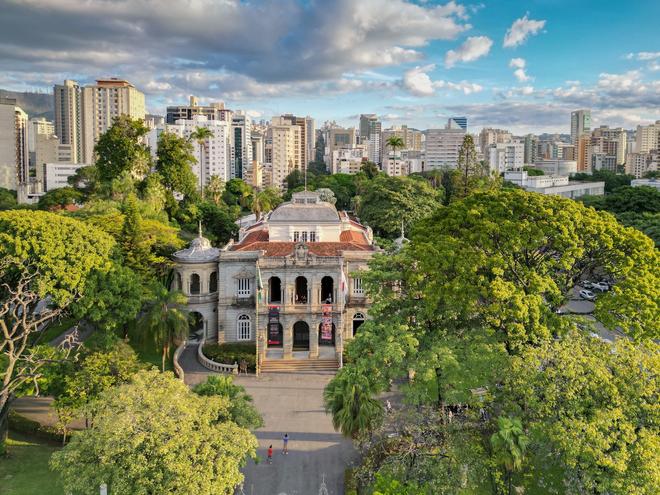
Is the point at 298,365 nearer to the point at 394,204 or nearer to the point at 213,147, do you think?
the point at 394,204

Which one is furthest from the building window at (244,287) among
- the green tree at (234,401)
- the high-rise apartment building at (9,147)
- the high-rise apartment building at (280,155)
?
the high-rise apartment building at (280,155)

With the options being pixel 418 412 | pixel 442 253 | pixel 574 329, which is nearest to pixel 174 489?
pixel 418 412

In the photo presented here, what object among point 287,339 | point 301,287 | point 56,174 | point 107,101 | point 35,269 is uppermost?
point 107,101

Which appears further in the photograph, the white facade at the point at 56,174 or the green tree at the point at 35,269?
the white facade at the point at 56,174

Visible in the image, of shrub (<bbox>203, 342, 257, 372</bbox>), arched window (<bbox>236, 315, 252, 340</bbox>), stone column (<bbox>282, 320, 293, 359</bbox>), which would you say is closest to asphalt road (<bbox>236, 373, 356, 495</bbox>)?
shrub (<bbox>203, 342, 257, 372</bbox>)

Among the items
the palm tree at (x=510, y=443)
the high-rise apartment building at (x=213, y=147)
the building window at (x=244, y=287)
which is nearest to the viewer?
the palm tree at (x=510, y=443)

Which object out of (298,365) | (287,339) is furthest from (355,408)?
(287,339)

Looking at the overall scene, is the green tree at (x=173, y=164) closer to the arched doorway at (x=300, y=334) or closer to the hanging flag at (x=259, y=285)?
the arched doorway at (x=300, y=334)
